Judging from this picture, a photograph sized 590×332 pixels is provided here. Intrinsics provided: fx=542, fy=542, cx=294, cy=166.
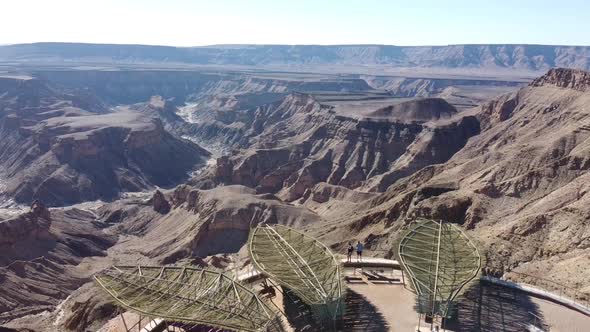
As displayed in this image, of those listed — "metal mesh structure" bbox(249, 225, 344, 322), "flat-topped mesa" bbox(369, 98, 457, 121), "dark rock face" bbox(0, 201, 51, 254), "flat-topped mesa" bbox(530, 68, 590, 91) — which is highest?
"flat-topped mesa" bbox(530, 68, 590, 91)

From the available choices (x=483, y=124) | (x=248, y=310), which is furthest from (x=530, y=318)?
(x=483, y=124)

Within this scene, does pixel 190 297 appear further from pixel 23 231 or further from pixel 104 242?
pixel 104 242

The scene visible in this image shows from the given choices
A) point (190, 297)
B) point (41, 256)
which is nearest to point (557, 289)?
point (190, 297)

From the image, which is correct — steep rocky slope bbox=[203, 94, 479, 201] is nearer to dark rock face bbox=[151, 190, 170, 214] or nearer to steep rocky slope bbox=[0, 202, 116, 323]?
dark rock face bbox=[151, 190, 170, 214]

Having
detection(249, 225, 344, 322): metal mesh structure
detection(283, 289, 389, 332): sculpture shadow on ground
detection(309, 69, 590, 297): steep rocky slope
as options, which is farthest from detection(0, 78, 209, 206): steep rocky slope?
detection(283, 289, 389, 332): sculpture shadow on ground

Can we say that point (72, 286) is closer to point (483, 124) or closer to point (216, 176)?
point (216, 176)

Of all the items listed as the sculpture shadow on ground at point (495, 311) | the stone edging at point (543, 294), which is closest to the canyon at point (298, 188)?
the stone edging at point (543, 294)
